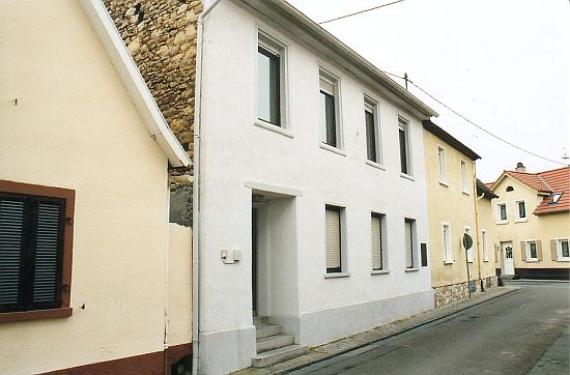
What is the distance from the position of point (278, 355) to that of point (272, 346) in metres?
0.42

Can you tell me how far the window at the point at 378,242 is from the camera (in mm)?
13070

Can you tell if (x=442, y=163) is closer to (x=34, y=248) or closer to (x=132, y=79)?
(x=132, y=79)

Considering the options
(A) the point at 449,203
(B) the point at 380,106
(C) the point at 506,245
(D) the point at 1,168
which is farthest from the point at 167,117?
(C) the point at 506,245

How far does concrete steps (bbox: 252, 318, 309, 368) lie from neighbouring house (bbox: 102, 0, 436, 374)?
0.09 ft

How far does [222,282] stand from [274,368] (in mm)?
1622

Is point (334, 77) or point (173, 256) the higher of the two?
point (334, 77)

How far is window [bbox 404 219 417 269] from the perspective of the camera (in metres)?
15.3

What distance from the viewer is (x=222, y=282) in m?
7.96

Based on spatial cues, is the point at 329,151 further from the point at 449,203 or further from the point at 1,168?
the point at 449,203

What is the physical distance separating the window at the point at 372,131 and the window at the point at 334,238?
2.81m

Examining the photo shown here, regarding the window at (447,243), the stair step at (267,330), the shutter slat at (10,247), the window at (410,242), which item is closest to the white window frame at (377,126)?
the window at (410,242)

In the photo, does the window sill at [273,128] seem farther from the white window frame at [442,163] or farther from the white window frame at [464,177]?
the white window frame at [464,177]

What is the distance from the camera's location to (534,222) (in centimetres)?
3653

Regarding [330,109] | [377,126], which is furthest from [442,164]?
[330,109]
